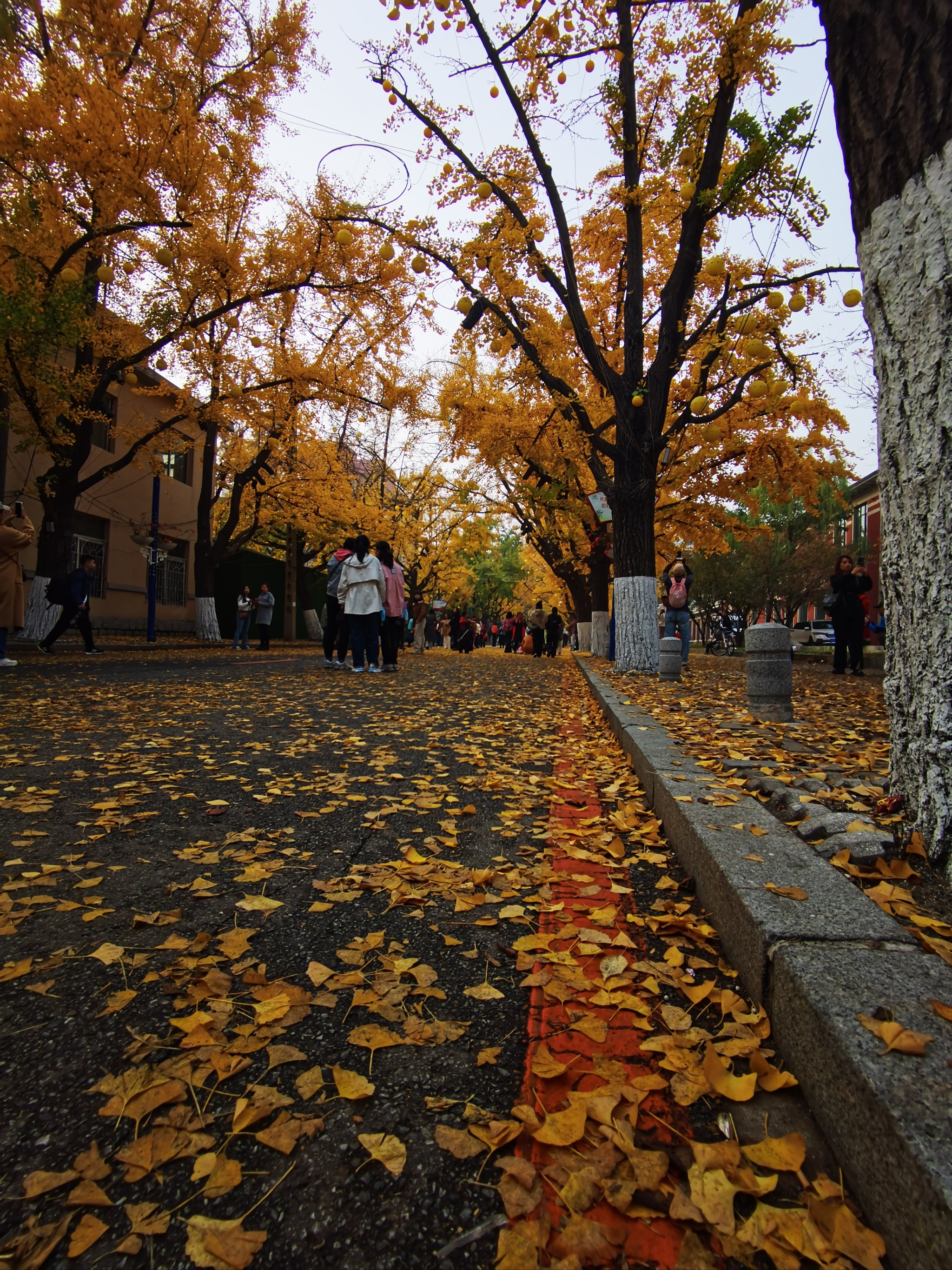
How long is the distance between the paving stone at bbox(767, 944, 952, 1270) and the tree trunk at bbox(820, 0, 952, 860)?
922 millimetres

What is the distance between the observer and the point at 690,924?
2180mm

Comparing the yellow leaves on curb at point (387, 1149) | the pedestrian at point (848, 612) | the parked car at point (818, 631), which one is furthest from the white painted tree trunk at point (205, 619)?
the parked car at point (818, 631)

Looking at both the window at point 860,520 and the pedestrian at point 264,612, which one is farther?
the window at point 860,520

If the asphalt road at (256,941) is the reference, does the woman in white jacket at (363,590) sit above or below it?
above

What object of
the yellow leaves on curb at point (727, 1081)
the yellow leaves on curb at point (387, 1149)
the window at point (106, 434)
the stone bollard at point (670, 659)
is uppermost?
the window at point (106, 434)

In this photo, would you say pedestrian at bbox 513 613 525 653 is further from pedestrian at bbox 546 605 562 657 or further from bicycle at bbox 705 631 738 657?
bicycle at bbox 705 631 738 657

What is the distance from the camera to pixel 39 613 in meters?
13.4

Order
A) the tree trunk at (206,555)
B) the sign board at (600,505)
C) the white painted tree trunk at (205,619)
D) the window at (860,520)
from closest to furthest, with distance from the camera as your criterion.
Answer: the sign board at (600,505) → the tree trunk at (206,555) → the white painted tree trunk at (205,619) → the window at (860,520)

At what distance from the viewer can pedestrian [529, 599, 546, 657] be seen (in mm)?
21797

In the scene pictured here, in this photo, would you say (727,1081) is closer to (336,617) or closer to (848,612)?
(336,617)

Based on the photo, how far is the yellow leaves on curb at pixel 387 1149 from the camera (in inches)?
49.7

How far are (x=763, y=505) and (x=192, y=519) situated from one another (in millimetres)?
25820

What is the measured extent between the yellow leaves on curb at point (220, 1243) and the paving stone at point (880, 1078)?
976 millimetres

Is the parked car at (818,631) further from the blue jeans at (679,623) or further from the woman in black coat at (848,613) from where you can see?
the blue jeans at (679,623)
